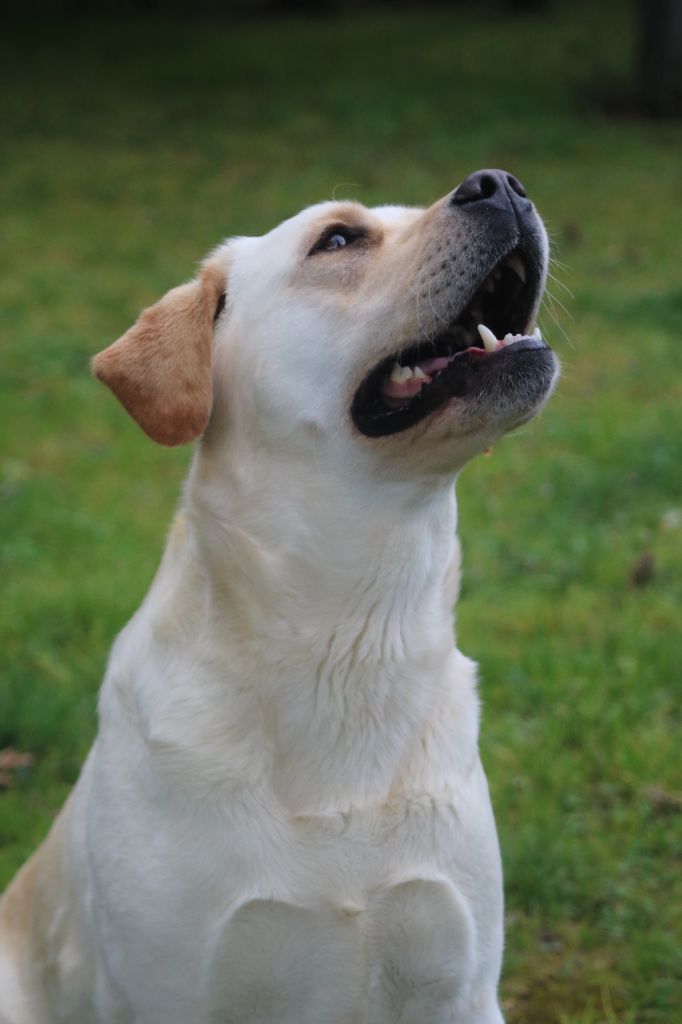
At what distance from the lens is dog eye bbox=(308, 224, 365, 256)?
2.90 meters

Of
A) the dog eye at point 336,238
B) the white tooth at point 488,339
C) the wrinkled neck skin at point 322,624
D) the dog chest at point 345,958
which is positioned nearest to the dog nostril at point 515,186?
the white tooth at point 488,339

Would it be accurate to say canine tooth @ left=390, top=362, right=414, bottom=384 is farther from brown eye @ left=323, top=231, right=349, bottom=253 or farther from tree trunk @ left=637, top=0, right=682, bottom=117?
tree trunk @ left=637, top=0, right=682, bottom=117

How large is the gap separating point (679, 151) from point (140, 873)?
1259 cm

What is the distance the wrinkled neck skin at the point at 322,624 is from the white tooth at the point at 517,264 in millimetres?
467

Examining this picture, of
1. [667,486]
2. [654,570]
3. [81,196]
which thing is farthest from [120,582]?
[81,196]

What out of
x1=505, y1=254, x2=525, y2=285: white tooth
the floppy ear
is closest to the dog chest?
the floppy ear

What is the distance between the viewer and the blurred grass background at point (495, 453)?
12.4 feet

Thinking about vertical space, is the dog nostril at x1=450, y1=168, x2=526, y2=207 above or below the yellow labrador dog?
above

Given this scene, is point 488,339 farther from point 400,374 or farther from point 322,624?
point 322,624

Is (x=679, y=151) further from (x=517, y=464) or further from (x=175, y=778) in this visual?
(x=175, y=778)

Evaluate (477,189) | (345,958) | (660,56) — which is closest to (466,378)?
(477,189)

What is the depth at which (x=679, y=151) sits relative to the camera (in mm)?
13742

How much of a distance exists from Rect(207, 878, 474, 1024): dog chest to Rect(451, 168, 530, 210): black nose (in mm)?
1315

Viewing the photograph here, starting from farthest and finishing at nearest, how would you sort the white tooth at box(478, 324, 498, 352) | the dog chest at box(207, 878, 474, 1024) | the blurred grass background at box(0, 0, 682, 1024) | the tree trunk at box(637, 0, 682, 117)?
1. the tree trunk at box(637, 0, 682, 117)
2. the blurred grass background at box(0, 0, 682, 1024)
3. the white tooth at box(478, 324, 498, 352)
4. the dog chest at box(207, 878, 474, 1024)
